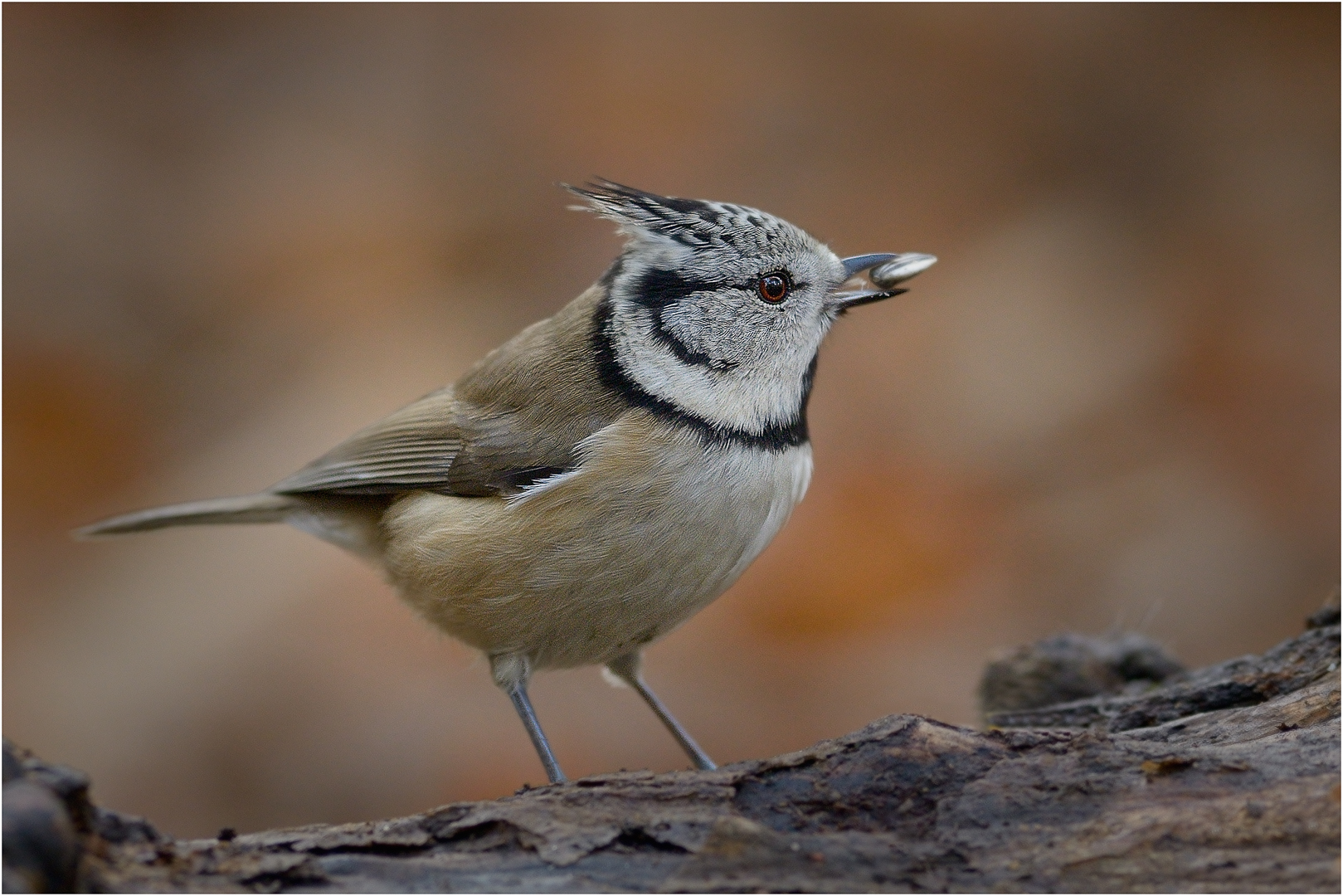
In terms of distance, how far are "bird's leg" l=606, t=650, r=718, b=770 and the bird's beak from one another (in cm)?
155

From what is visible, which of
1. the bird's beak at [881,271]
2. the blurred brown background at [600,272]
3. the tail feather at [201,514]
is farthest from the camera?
the blurred brown background at [600,272]

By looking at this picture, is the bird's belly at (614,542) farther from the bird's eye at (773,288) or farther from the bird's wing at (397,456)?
the bird's eye at (773,288)

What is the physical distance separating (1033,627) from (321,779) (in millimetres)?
4482

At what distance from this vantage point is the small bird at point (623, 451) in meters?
3.63

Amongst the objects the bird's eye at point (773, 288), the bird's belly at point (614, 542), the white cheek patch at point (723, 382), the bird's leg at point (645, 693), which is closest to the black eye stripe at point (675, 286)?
the bird's eye at point (773, 288)

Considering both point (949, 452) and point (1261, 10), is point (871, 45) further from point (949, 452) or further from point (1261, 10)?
point (949, 452)

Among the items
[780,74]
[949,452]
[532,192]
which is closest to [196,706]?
[532,192]

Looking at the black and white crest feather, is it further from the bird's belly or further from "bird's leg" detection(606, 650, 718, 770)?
"bird's leg" detection(606, 650, 718, 770)

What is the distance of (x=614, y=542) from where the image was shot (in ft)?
11.8

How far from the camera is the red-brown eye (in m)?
4.03

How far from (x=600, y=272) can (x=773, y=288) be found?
4725 millimetres

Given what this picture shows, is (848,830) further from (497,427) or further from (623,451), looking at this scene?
(497,427)

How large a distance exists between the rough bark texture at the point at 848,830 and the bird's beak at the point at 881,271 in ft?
5.85

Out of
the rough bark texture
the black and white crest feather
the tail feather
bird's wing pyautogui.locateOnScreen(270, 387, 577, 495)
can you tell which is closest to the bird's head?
the black and white crest feather
